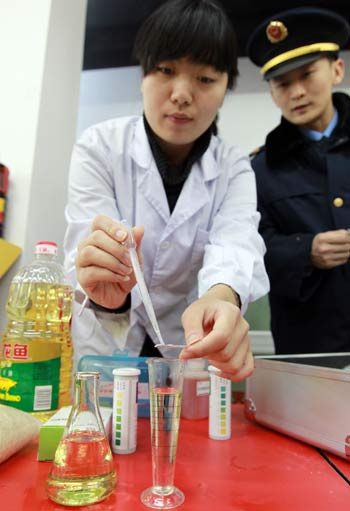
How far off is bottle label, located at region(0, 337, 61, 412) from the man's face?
99cm

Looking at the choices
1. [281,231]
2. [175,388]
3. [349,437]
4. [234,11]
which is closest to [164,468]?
[175,388]

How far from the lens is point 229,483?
0.47 metres

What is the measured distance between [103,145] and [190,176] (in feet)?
0.74

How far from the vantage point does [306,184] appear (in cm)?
117

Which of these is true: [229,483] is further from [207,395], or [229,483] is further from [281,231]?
[281,231]

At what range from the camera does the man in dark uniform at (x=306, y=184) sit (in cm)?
107

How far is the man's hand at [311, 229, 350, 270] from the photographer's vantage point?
999 millimetres

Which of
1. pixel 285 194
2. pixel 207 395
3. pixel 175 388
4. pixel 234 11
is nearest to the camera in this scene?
pixel 175 388

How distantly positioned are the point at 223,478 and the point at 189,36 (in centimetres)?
79

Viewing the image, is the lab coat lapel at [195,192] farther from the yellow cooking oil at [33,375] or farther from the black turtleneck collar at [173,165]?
the yellow cooking oil at [33,375]

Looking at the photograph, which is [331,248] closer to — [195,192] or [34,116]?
[195,192]

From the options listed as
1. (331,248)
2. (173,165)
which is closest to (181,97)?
(173,165)

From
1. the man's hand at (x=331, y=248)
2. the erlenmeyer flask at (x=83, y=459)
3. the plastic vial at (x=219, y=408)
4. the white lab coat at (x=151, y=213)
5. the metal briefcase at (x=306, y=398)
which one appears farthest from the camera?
the man's hand at (x=331, y=248)

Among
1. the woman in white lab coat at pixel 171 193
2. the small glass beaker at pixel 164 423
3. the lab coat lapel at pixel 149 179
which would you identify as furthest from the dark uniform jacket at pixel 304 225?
the small glass beaker at pixel 164 423
